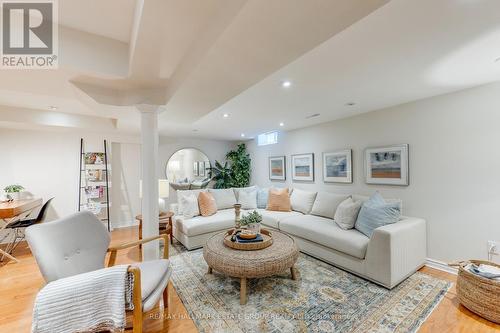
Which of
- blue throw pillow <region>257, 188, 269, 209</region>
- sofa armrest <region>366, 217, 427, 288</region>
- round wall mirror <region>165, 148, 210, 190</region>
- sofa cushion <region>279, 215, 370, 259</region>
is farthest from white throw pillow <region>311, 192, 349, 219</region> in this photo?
round wall mirror <region>165, 148, 210, 190</region>

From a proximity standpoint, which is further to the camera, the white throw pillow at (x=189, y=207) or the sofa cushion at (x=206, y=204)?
the sofa cushion at (x=206, y=204)

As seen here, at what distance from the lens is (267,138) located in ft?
18.0

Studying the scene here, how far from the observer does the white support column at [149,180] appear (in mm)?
2426

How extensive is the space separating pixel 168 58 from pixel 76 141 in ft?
12.8

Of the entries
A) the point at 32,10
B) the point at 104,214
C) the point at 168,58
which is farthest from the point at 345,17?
the point at 104,214

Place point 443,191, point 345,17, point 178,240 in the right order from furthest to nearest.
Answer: point 178,240 < point 443,191 < point 345,17

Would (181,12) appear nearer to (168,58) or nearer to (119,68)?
(168,58)

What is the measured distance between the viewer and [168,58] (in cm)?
178

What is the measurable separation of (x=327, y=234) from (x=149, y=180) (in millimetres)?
2356

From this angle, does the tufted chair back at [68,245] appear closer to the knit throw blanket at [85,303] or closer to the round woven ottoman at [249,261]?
the knit throw blanket at [85,303]

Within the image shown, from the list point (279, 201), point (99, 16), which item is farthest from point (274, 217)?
point (99, 16)

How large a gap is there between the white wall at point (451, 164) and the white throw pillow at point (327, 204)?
1.81 ft

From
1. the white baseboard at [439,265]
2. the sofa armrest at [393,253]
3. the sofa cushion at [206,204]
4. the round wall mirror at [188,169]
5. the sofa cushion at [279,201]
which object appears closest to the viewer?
the sofa armrest at [393,253]

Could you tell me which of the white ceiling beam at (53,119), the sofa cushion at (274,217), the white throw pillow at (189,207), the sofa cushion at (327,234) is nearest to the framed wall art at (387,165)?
the sofa cushion at (327,234)
